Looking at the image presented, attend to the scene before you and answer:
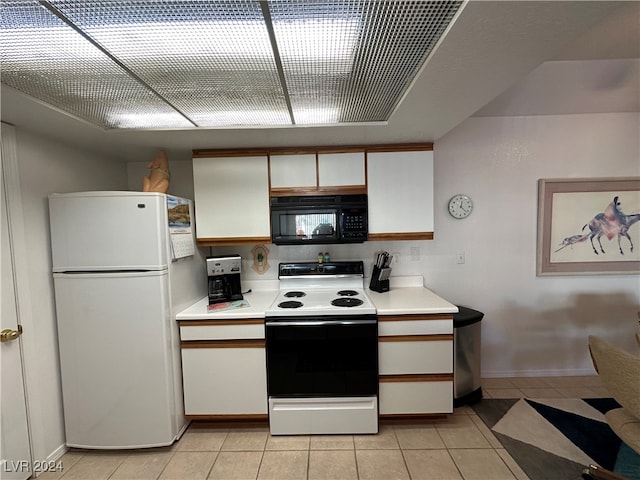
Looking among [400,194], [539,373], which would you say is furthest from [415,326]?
[539,373]

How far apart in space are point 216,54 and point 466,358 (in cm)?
258

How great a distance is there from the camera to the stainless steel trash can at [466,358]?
220cm

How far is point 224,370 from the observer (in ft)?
6.60

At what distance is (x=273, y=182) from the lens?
230 cm

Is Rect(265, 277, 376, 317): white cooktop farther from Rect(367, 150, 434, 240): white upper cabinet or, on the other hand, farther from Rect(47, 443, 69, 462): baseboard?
Rect(47, 443, 69, 462): baseboard

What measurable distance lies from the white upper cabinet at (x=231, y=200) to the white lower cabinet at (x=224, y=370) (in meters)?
0.73

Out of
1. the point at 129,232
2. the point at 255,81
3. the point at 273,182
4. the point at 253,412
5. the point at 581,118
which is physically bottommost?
the point at 253,412

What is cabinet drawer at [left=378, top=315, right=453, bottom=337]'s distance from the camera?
197cm

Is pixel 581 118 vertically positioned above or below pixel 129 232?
above

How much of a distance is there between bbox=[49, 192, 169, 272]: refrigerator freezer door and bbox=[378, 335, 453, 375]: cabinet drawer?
165cm

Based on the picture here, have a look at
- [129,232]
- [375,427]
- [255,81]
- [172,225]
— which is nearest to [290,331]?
[375,427]

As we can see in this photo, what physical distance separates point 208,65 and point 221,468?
2273 millimetres

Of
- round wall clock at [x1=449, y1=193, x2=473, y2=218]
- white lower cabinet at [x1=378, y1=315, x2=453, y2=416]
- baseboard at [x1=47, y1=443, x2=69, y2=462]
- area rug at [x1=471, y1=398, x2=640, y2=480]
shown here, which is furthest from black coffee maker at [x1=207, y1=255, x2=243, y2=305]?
area rug at [x1=471, y1=398, x2=640, y2=480]

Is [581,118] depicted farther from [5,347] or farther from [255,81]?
[5,347]
